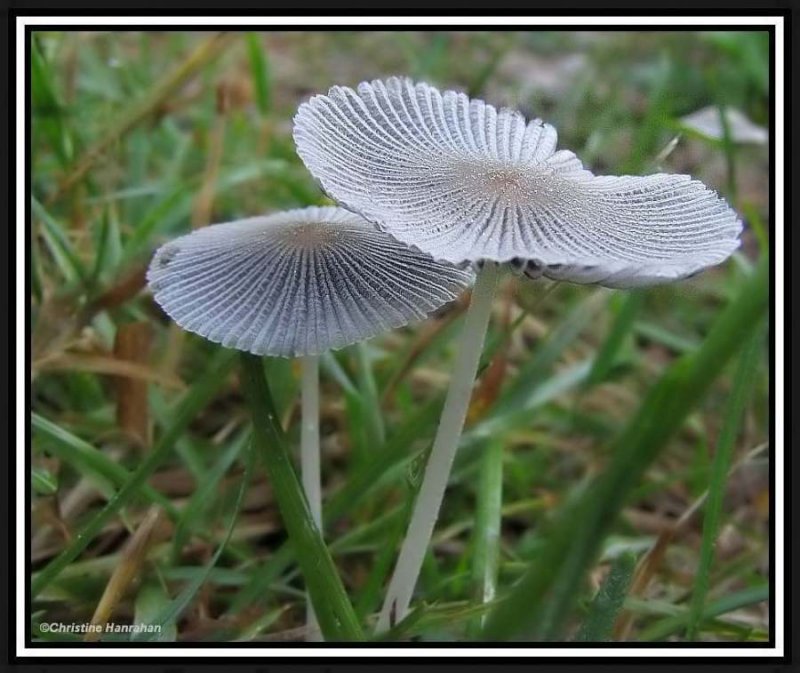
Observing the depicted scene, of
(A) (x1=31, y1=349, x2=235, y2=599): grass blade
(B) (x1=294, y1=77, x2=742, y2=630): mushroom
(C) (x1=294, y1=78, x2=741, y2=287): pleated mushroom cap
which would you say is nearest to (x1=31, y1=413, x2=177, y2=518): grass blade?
(A) (x1=31, y1=349, x2=235, y2=599): grass blade

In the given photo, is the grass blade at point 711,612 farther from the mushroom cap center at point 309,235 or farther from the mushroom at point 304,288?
the mushroom cap center at point 309,235

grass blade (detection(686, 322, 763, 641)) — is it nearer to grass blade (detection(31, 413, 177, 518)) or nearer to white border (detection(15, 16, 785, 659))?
white border (detection(15, 16, 785, 659))

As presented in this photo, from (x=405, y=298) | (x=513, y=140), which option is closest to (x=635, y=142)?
(x=513, y=140)

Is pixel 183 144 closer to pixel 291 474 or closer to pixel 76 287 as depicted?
pixel 76 287

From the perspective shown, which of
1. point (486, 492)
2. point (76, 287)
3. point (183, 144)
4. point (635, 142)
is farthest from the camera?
point (183, 144)

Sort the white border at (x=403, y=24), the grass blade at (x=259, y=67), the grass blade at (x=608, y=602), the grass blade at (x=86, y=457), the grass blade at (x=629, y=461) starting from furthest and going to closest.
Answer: the grass blade at (x=259, y=67), the grass blade at (x=86, y=457), the white border at (x=403, y=24), the grass blade at (x=608, y=602), the grass blade at (x=629, y=461)

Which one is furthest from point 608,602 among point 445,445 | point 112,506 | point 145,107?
point 145,107

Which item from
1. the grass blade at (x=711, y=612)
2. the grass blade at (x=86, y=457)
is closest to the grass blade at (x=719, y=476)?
the grass blade at (x=711, y=612)
